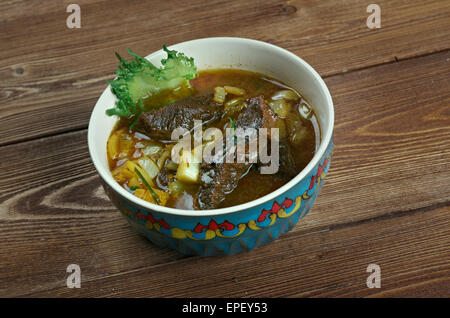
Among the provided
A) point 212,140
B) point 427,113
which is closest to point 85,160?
point 212,140

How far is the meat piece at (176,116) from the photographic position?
1.69 m

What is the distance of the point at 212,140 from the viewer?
5.40ft

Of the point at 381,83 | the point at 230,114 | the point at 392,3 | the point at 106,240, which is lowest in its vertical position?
the point at 106,240

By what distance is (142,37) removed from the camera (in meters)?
2.43

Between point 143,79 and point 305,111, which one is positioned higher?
point 143,79

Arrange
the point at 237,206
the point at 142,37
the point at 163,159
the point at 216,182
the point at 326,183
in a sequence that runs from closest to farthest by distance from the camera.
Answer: the point at 237,206 < the point at 216,182 < the point at 163,159 < the point at 326,183 < the point at 142,37

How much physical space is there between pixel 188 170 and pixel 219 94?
36 centimetres

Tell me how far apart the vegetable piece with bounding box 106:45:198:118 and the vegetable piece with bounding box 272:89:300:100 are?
0.98 ft

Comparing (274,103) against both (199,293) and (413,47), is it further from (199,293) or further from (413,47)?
(413,47)

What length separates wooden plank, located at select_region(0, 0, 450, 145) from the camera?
223 cm

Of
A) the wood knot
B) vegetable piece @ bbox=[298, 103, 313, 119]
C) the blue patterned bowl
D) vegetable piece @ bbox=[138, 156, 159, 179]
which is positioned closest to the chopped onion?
vegetable piece @ bbox=[138, 156, 159, 179]

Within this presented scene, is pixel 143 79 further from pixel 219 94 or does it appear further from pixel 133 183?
pixel 133 183

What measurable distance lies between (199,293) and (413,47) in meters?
1.43

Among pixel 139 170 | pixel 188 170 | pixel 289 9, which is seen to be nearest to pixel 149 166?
pixel 139 170
